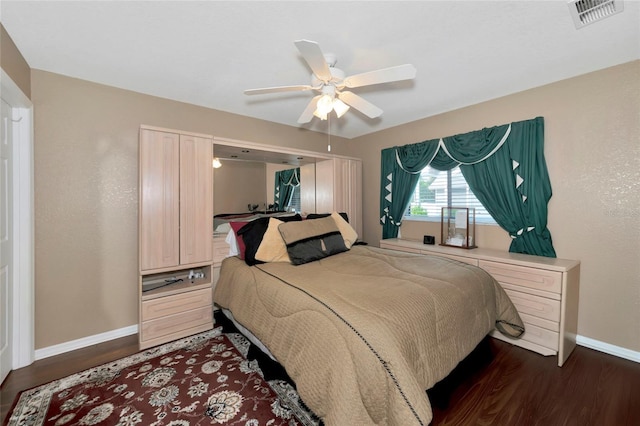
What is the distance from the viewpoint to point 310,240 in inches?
106

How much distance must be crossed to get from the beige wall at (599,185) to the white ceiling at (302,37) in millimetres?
173

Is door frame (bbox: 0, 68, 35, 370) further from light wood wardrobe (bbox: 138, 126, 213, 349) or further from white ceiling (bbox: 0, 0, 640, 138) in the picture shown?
light wood wardrobe (bbox: 138, 126, 213, 349)

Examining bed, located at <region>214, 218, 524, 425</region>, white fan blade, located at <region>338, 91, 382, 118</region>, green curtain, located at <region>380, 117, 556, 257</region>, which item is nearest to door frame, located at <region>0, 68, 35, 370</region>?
bed, located at <region>214, 218, 524, 425</region>

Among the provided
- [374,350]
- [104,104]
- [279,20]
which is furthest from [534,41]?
[104,104]

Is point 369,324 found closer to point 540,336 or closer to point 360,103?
point 360,103

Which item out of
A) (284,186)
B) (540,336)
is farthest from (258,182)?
(540,336)

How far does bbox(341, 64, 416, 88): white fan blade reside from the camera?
5.38 ft

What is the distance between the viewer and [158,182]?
240cm

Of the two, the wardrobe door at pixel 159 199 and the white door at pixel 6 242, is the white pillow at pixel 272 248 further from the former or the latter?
the white door at pixel 6 242

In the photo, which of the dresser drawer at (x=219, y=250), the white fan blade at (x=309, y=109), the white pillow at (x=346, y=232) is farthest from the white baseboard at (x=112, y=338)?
the white fan blade at (x=309, y=109)

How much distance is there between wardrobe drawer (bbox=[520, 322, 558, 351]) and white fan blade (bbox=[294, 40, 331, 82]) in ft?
8.75

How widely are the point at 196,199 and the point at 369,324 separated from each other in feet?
6.85

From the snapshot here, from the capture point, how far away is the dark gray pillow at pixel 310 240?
2.55 meters

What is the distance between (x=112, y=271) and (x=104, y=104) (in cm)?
158
